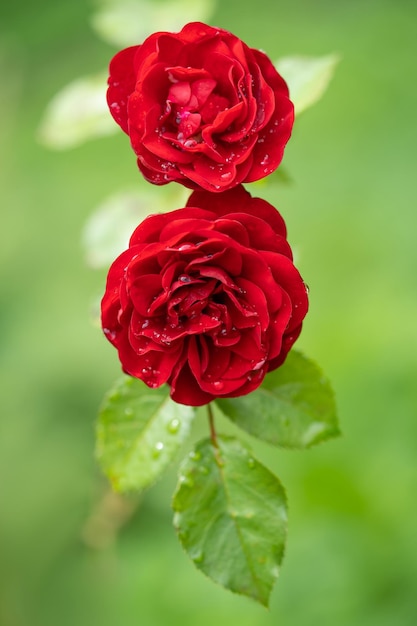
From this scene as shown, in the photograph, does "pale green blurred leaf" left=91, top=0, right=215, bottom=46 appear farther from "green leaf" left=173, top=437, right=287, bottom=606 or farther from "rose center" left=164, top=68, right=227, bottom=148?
"green leaf" left=173, top=437, right=287, bottom=606

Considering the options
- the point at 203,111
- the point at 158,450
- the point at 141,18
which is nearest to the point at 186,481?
the point at 158,450

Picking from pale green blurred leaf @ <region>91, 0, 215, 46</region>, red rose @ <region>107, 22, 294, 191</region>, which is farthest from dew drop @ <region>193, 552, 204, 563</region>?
pale green blurred leaf @ <region>91, 0, 215, 46</region>

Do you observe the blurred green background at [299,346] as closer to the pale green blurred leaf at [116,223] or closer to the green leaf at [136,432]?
the pale green blurred leaf at [116,223]

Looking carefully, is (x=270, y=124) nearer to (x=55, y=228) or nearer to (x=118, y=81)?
(x=118, y=81)

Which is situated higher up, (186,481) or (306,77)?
(306,77)

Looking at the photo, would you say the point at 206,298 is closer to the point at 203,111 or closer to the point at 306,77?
the point at 203,111

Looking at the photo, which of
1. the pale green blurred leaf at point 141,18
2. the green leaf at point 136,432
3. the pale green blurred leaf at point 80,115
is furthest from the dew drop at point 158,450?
the pale green blurred leaf at point 141,18

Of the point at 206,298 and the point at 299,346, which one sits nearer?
A: the point at 206,298
